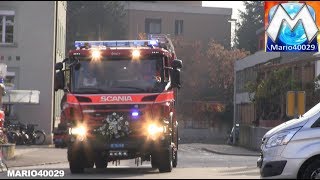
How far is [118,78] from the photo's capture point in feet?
56.4

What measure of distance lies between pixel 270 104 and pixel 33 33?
1562cm

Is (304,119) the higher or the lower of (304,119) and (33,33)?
the lower

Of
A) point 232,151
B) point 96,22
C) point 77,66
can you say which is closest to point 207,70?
point 96,22

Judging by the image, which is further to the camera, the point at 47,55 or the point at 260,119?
the point at 47,55

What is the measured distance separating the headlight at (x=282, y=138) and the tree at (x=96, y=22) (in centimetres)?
5916

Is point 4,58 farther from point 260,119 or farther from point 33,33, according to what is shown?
point 260,119

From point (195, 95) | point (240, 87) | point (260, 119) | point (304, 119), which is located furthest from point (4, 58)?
point (304, 119)

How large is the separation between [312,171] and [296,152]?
42 cm

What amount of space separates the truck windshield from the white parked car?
16.0 feet

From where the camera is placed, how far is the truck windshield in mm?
17094

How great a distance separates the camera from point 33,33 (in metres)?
44.3

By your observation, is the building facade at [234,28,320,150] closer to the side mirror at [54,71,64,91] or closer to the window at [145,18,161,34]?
the window at [145,18,161,34]

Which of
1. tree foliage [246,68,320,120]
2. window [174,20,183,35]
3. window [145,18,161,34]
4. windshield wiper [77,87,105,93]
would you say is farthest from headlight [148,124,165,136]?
window [174,20,183,35]

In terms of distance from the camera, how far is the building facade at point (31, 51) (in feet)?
145
